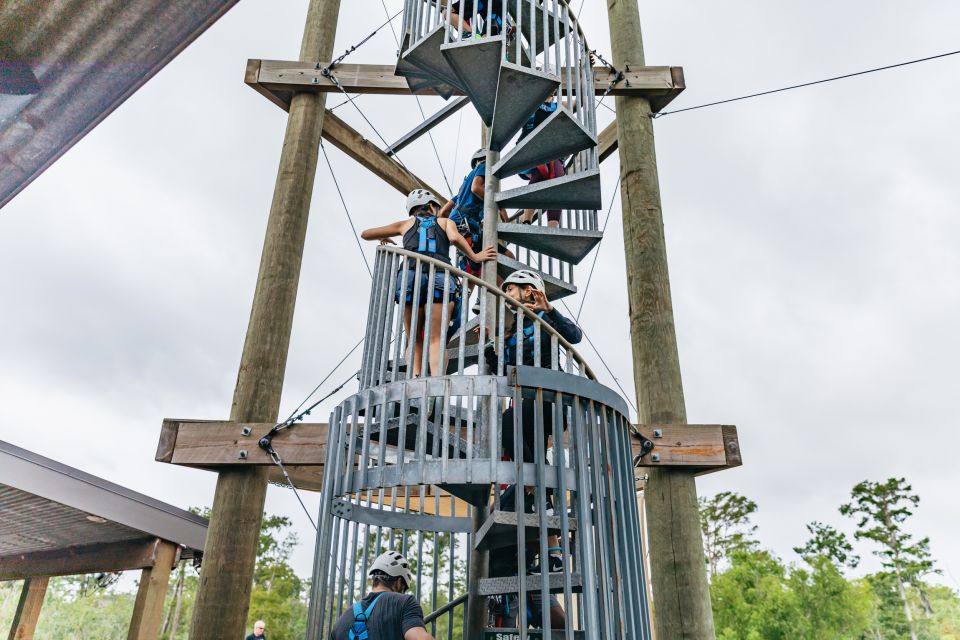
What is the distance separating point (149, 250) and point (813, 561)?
3201 cm

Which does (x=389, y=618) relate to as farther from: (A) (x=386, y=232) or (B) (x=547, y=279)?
(B) (x=547, y=279)

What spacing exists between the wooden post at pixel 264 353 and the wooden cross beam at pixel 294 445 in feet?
0.49

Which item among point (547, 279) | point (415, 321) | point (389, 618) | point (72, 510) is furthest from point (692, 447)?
point (72, 510)

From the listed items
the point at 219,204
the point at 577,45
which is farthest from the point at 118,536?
the point at 219,204

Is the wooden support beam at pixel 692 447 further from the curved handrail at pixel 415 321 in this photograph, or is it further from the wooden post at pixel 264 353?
the wooden post at pixel 264 353

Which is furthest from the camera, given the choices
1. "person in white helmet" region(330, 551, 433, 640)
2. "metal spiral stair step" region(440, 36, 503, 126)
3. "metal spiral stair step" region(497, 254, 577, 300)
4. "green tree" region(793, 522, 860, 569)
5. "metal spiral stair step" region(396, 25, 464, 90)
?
"green tree" region(793, 522, 860, 569)

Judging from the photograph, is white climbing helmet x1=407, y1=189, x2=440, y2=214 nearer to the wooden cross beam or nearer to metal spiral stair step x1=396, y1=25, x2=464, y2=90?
metal spiral stair step x1=396, y1=25, x2=464, y2=90

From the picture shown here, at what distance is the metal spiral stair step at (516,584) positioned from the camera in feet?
10.0

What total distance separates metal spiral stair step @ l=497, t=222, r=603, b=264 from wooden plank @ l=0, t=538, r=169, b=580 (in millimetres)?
4916

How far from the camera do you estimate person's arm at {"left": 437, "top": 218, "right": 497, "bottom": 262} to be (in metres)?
4.12

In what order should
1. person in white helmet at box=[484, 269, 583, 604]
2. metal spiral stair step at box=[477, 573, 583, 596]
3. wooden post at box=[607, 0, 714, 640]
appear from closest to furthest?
metal spiral stair step at box=[477, 573, 583, 596]
person in white helmet at box=[484, 269, 583, 604]
wooden post at box=[607, 0, 714, 640]

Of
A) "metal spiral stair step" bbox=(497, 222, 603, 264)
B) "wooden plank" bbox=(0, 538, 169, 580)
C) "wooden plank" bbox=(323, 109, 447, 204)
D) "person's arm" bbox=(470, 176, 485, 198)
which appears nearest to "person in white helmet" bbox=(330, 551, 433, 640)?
"metal spiral stair step" bbox=(497, 222, 603, 264)

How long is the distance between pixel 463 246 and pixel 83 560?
→ 22.3 feet

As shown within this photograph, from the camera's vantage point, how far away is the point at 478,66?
4.29 meters
